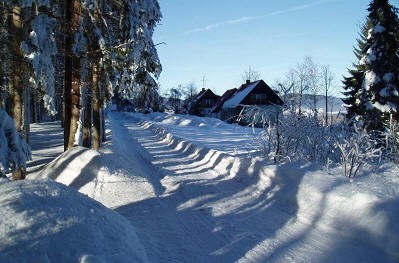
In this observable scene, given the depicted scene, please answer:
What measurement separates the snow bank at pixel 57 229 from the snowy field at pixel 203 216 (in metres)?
0.01

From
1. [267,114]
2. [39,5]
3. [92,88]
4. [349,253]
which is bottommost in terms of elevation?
[349,253]

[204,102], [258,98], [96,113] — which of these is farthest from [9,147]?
[204,102]

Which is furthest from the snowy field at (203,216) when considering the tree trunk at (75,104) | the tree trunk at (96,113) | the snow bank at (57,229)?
the tree trunk at (96,113)

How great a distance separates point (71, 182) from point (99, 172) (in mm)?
768

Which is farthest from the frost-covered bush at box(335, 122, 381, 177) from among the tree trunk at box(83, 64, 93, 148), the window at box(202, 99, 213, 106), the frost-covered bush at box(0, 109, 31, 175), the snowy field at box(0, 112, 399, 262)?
the window at box(202, 99, 213, 106)

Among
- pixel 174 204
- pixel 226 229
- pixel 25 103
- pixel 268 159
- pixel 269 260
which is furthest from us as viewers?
pixel 268 159

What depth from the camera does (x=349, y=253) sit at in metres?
5.50

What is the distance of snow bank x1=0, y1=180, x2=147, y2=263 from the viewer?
4.03 meters

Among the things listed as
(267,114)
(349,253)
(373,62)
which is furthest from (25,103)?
(373,62)

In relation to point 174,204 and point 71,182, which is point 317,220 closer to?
point 174,204

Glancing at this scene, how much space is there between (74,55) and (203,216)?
6.97m

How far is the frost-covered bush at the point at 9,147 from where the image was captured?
21.1ft

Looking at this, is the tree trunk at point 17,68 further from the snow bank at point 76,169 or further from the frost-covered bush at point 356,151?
the frost-covered bush at point 356,151

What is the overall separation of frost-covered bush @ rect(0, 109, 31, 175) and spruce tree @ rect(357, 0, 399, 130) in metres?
20.7
